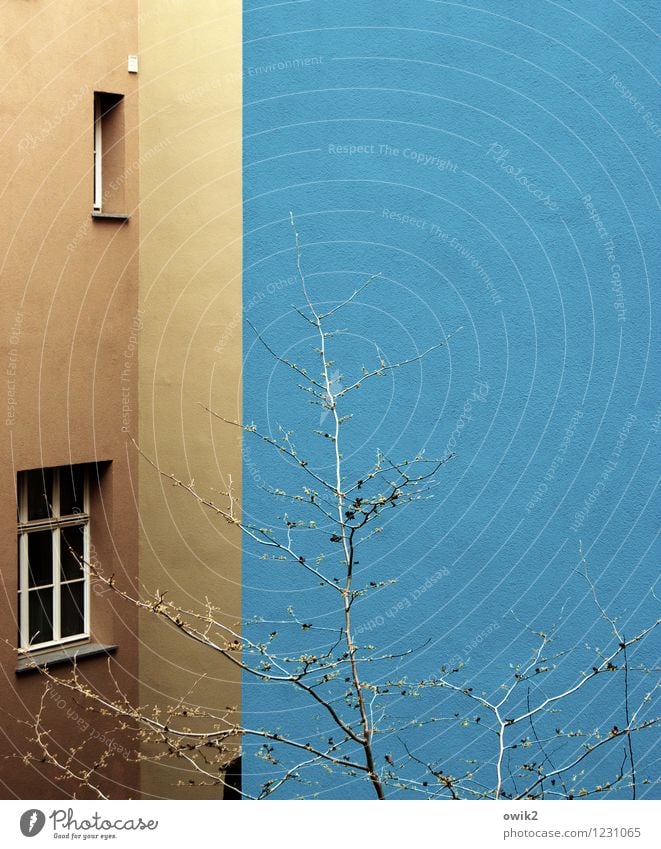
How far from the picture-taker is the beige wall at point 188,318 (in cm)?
1068

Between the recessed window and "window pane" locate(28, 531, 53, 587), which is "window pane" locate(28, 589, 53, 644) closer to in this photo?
"window pane" locate(28, 531, 53, 587)

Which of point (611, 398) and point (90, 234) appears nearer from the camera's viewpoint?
point (611, 398)

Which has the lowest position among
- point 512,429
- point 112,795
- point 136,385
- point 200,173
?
point 112,795

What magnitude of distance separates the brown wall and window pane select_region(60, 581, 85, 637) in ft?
0.45

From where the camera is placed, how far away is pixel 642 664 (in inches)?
386

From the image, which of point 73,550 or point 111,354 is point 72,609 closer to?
point 73,550

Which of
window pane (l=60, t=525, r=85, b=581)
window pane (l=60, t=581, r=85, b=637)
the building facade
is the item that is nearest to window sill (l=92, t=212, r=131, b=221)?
the building facade

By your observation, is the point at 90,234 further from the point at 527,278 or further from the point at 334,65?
the point at 527,278

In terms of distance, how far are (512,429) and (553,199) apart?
185 centimetres

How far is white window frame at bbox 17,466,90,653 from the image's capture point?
10508mm

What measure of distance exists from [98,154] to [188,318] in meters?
1.61

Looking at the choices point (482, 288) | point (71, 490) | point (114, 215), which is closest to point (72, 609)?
point (71, 490)

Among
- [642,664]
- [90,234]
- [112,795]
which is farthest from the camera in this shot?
[112,795]

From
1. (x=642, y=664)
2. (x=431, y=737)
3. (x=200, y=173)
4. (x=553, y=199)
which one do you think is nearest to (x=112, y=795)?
(x=431, y=737)
